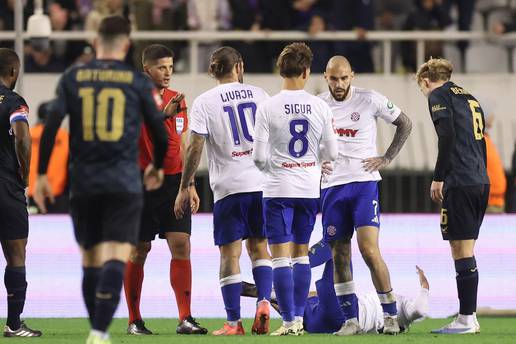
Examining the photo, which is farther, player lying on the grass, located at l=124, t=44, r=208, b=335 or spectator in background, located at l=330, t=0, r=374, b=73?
spectator in background, located at l=330, t=0, r=374, b=73

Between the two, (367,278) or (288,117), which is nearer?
(288,117)

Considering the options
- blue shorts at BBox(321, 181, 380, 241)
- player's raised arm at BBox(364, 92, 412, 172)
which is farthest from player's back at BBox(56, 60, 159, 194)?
player's raised arm at BBox(364, 92, 412, 172)

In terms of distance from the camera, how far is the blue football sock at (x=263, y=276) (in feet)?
34.4

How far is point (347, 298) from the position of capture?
10.4 meters

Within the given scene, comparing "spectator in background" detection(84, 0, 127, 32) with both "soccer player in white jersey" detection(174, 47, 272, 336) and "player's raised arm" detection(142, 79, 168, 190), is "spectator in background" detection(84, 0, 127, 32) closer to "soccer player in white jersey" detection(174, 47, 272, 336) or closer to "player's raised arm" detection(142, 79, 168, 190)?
"soccer player in white jersey" detection(174, 47, 272, 336)

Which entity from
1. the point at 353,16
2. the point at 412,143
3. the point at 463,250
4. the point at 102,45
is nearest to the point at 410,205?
the point at 412,143

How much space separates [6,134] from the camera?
34.1ft

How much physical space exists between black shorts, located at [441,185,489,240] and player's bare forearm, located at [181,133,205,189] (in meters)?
1.89

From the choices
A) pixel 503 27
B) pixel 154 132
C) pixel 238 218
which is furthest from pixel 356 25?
pixel 154 132

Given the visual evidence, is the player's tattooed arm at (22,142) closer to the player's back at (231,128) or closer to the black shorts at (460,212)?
the player's back at (231,128)

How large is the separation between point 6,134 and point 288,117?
205 cm

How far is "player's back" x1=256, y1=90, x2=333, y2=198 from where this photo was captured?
10.0m

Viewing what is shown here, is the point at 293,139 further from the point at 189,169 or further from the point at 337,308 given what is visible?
the point at 337,308

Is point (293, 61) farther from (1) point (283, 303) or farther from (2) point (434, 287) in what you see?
(2) point (434, 287)
